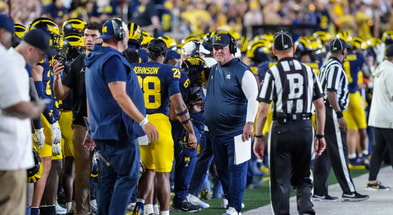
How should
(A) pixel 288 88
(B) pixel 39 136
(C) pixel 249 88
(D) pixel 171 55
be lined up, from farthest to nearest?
(D) pixel 171 55 < (C) pixel 249 88 < (A) pixel 288 88 < (B) pixel 39 136

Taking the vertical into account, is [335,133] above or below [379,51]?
below

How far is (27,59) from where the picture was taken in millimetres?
7488

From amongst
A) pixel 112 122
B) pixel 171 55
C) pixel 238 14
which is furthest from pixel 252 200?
pixel 238 14

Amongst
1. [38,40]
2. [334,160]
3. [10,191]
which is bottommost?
[334,160]

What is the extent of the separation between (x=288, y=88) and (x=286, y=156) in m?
0.68

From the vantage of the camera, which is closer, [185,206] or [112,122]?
[112,122]

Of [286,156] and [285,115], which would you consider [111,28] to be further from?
[286,156]

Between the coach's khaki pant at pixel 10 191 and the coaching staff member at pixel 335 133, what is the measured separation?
6088mm

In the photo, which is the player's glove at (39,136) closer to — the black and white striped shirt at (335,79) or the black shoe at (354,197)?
the black and white striped shirt at (335,79)

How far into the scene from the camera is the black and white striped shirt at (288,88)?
9312 millimetres

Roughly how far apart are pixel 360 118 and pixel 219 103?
648 cm

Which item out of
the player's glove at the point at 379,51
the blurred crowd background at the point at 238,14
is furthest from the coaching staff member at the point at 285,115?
the blurred crowd background at the point at 238,14

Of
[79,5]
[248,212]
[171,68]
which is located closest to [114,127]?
[171,68]

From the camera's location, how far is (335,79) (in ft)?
40.2
